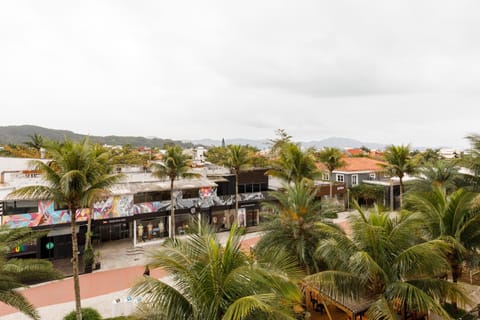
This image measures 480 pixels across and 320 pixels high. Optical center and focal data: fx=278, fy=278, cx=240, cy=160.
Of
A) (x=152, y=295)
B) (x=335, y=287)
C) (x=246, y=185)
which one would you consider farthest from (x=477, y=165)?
(x=246, y=185)

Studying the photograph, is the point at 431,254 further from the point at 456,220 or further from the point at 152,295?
the point at 152,295

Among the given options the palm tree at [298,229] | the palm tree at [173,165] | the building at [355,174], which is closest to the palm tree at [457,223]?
the palm tree at [298,229]

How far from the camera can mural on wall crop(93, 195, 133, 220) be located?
21359 millimetres

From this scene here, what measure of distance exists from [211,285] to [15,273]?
791 cm

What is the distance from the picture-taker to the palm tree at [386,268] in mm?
6879

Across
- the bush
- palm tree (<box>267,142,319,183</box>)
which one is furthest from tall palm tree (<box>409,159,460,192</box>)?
the bush

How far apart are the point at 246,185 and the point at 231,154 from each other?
6.38 meters

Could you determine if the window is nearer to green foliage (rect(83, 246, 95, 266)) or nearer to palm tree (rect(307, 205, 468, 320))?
palm tree (rect(307, 205, 468, 320))

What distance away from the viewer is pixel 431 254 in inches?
281

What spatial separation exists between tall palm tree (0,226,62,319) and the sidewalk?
3471mm

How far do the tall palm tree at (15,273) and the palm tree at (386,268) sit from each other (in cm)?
830

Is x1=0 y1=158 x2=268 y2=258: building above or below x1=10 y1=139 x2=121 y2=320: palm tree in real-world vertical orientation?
below

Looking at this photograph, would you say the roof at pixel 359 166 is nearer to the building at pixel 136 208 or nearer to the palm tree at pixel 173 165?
the building at pixel 136 208

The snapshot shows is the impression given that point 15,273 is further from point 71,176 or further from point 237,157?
point 237,157
